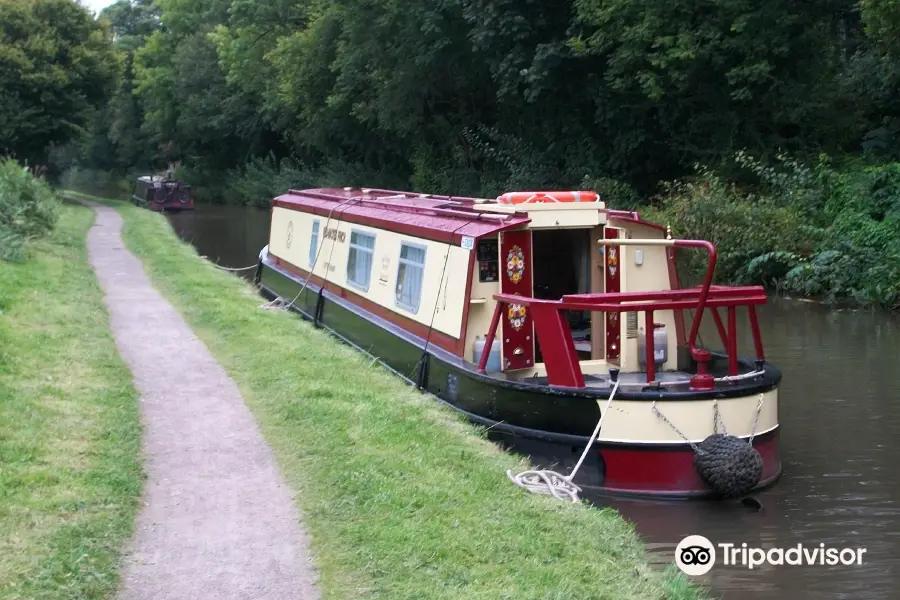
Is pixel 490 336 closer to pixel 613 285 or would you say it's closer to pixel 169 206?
pixel 613 285

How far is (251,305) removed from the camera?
15.0 m

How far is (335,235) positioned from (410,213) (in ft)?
9.11

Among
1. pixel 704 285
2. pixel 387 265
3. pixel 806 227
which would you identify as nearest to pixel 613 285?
pixel 704 285

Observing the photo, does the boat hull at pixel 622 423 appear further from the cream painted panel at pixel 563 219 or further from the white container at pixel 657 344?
the cream painted panel at pixel 563 219

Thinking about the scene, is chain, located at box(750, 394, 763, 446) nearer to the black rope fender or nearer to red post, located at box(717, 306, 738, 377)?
the black rope fender

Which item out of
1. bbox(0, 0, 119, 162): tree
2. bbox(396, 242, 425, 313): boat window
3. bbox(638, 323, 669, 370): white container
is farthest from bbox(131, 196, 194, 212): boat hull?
bbox(638, 323, 669, 370): white container

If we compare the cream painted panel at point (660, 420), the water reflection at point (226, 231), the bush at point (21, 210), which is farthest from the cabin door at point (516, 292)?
the water reflection at point (226, 231)

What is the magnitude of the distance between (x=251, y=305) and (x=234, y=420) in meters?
7.16

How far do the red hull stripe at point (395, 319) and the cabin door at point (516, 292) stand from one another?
0.51 m

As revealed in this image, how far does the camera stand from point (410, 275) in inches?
445

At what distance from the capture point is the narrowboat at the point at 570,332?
8109 millimetres

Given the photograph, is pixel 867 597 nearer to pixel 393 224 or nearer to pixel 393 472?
pixel 393 472

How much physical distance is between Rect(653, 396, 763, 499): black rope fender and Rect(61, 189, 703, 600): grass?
104 centimetres

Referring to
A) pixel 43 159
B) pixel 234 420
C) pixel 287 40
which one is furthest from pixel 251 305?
pixel 43 159
